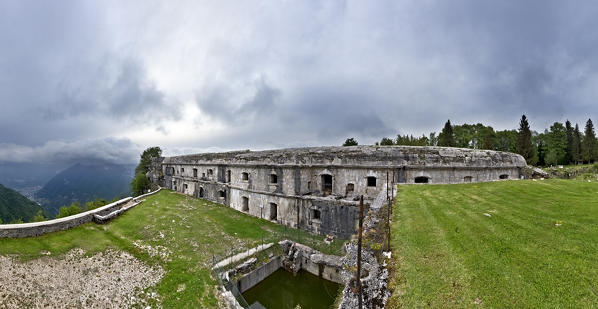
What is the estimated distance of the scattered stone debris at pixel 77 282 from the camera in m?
9.05

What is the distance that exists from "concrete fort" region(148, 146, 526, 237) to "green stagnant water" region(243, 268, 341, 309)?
4.00 m

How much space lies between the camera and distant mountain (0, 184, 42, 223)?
59.9m

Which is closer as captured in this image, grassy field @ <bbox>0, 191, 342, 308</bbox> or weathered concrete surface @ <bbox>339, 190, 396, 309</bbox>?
weathered concrete surface @ <bbox>339, 190, 396, 309</bbox>

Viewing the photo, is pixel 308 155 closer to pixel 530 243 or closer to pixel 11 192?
pixel 530 243

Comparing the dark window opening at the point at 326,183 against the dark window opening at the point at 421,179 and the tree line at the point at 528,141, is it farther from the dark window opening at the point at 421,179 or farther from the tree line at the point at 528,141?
the tree line at the point at 528,141

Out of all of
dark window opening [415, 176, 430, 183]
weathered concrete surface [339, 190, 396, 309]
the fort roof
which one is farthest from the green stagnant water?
dark window opening [415, 176, 430, 183]

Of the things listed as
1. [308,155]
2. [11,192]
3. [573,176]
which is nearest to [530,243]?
[308,155]

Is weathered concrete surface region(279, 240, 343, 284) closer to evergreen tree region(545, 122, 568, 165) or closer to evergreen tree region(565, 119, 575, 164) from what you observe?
evergreen tree region(545, 122, 568, 165)

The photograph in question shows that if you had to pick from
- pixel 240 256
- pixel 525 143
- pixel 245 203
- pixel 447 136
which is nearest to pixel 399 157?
pixel 240 256

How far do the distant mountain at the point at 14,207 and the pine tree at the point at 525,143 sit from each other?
107 m

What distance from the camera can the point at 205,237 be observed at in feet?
54.0

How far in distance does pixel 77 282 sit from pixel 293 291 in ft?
31.9

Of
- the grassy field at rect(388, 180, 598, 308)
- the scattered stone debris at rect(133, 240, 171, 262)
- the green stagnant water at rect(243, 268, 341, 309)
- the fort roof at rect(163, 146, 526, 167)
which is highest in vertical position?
the fort roof at rect(163, 146, 526, 167)

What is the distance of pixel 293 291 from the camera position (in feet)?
42.7
